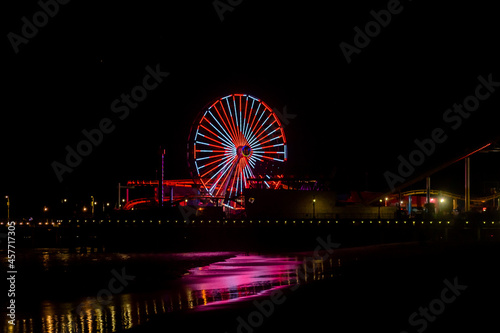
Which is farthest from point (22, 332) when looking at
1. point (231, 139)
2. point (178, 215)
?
point (178, 215)

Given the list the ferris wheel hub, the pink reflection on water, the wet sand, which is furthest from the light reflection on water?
the ferris wheel hub

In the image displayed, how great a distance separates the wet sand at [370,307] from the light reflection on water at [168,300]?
97 cm

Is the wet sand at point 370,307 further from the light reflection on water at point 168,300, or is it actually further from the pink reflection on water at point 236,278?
the pink reflection on water at point 236,278

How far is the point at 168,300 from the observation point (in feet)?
62.5

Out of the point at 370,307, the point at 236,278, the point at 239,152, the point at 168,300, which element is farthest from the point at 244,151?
the point at 370,307

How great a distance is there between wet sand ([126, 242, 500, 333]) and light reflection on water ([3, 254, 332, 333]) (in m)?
0.97

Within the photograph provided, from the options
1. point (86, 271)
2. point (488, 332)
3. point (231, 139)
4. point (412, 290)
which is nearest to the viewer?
point (488, 332)

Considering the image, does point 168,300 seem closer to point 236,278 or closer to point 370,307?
point 236,278

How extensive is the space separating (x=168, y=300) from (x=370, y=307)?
6.43 m

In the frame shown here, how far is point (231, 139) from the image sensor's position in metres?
56.8

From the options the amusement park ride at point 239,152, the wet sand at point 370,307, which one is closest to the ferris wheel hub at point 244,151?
the amusement park ride at point 239,152

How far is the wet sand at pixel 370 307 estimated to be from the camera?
13.6 metres

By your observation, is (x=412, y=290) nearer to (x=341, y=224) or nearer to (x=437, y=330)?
(x=437, y=330)

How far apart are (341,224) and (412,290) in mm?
31112
